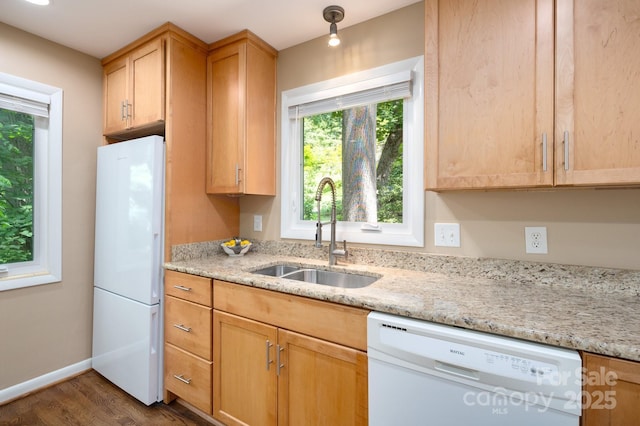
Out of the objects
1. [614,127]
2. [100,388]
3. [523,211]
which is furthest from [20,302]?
[614,127]

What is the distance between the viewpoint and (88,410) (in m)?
1.84

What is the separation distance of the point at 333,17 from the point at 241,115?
80 centimetres

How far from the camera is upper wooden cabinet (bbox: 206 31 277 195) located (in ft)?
6.52

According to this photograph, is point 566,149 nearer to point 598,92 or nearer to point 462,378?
point 598,92

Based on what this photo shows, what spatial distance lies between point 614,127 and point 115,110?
2822 mm

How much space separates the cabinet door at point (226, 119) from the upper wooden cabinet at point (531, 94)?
3.90 ft

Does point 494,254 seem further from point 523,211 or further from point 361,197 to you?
point 361,197

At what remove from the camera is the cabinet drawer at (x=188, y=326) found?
1677mm

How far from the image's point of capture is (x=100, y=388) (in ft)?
6.77

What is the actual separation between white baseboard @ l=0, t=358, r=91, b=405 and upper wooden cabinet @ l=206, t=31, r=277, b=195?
5.28ft

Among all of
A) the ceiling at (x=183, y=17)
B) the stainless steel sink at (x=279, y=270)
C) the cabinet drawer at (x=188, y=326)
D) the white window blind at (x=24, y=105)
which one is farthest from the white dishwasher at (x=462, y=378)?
the white window blind at (x=24, y=105)

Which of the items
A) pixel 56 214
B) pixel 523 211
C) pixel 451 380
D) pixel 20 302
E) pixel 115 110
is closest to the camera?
pixel 451 380

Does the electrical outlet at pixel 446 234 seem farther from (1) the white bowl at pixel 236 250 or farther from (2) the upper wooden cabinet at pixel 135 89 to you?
(2) the upper wooden cabinet at pixel 135 89

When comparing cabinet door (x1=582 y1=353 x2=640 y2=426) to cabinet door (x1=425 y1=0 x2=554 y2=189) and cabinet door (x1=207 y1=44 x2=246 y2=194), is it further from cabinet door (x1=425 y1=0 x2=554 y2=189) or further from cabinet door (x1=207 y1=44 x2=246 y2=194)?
cabinet door (x1=207 y1=44 x2=246 y2=194)
